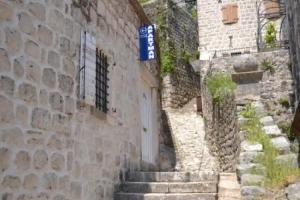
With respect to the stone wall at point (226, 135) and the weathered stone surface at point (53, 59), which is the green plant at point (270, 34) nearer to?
the stone wall at point (226, 135)

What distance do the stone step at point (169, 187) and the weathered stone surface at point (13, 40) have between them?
3296mm

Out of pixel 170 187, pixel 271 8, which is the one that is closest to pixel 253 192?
pixel 170 187

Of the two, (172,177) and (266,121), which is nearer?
(172,177)

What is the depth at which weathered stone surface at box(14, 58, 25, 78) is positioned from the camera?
3.85 m

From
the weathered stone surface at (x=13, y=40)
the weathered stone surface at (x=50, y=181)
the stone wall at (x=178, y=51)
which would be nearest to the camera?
the weathered stone surface at (x=13, y=40)

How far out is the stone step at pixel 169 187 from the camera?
19.4 ft

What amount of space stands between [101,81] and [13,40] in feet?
8.46

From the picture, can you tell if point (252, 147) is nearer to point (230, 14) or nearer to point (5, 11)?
point (5, 11)

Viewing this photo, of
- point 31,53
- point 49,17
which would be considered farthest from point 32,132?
point 49,17

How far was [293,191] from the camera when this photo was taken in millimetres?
4281

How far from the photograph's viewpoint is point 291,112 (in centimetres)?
855

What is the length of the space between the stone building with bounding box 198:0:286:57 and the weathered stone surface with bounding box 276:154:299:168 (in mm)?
13692

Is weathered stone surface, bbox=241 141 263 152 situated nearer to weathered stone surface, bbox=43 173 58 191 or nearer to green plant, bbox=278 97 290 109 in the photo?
weathered stone surface, bbox=43 173 58 191

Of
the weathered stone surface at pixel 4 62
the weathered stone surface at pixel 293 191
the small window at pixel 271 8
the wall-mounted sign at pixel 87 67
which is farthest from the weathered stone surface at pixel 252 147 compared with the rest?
the small window at pixel 271 8
